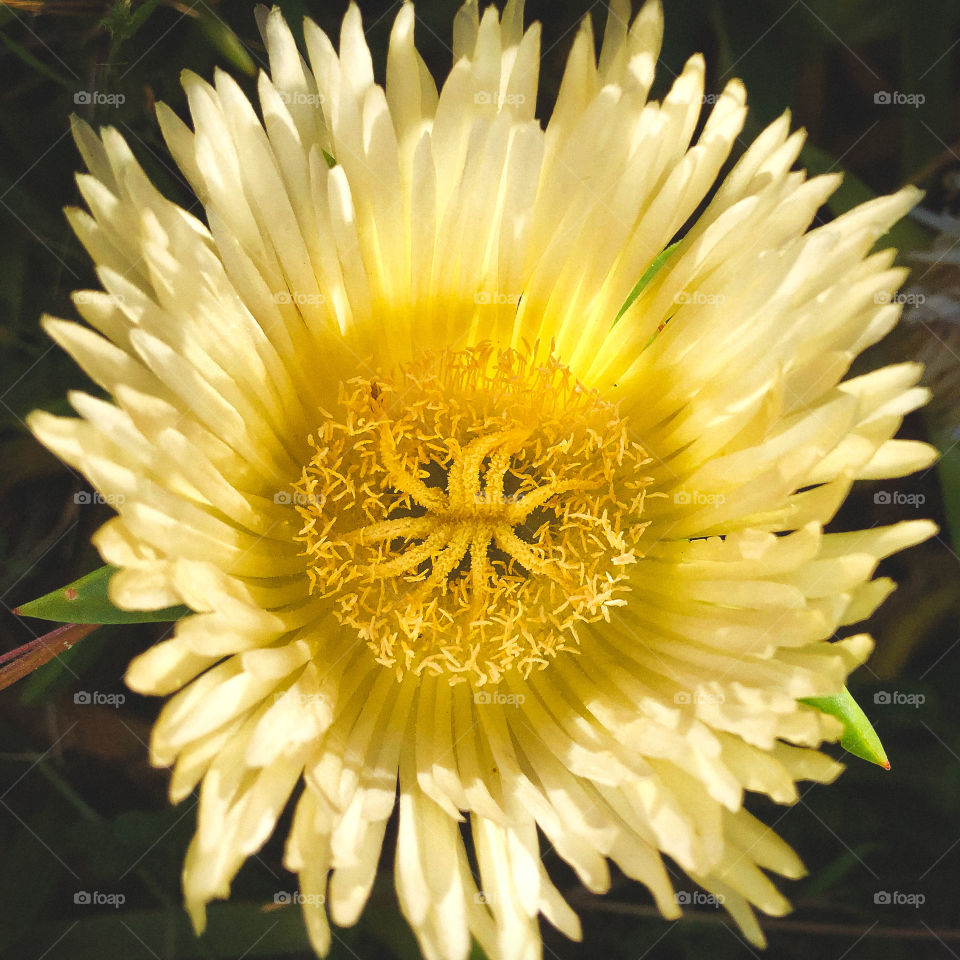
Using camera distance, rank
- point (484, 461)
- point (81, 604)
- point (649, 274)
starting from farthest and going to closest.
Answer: point (484, 461) → point (649, 274) → point (81, 604)

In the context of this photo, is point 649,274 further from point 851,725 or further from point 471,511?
point 851,725

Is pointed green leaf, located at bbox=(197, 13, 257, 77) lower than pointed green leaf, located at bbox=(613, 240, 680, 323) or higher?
higher

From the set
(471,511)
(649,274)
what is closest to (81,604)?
(471,511)

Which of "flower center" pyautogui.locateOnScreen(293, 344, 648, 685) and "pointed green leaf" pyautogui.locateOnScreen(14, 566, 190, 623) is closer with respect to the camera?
"pointed green leaf" pyautogui.locateOnScreen(14, 566, 190, 623)

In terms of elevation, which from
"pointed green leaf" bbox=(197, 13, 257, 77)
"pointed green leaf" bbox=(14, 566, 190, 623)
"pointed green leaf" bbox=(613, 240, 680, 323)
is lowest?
"pointed green leaf" bbox=(14, 566, 190, 623)

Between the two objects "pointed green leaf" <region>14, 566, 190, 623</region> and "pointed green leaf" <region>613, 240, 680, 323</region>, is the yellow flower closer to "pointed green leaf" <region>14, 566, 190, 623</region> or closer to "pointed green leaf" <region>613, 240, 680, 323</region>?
"pointed green leaf" <region>613, 240, 680, 323</region>

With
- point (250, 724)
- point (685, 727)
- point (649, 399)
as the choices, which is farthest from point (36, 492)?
point (685, 727)

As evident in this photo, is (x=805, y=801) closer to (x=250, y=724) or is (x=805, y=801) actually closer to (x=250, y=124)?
(x=250, y=724)

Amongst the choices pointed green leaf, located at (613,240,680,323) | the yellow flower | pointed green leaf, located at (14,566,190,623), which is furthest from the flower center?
pointed green leaf, located at (14,566,190,623)
